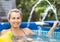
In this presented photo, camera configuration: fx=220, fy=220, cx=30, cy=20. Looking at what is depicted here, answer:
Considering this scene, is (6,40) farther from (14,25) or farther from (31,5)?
(31,5)

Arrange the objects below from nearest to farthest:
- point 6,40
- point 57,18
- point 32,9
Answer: point 6,40, point 57,18, point 32,9

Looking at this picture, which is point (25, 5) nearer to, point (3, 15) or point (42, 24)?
point (3, 15)

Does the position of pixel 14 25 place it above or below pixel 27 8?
above

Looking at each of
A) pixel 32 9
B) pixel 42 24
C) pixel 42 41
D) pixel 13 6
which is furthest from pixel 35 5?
pixel 42 41

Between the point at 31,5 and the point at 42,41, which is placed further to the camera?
the point at 31,5

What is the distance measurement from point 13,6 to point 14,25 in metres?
5.34

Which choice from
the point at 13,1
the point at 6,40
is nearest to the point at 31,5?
the point at 13,1

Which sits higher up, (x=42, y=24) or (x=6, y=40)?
(x=6, y=40)

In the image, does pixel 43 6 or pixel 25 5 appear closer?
pixel 43 6

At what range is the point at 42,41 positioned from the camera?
3160 mm

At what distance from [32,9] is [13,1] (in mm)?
762

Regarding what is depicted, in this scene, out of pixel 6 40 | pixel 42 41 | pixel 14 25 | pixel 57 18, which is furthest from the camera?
pixel 57 18

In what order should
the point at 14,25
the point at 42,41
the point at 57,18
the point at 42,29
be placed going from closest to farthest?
the point at 14,25 < the point at 42,41 < the point at 42,29 < the point at 57,18

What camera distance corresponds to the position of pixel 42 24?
5.01m
